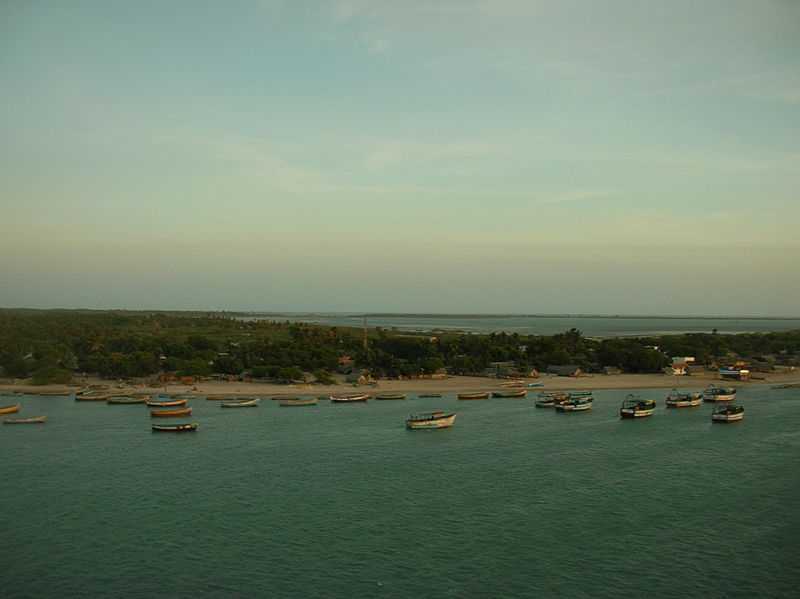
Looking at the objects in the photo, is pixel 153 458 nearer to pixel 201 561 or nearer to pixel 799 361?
pixel 201 561

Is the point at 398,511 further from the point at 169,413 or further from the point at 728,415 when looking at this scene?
the point at 728,415

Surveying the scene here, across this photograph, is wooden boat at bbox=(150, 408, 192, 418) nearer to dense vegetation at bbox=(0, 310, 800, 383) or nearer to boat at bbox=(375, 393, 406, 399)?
boat at bbox=(375, 393, 406, 399)

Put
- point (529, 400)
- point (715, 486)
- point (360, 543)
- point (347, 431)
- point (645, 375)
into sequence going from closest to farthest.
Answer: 1. point (360, 543)
2. point (715, 486)
3. point (347, 431)
4. point (529, 400)
5. point (645, 375)

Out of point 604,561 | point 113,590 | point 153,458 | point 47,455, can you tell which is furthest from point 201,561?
point 47,455

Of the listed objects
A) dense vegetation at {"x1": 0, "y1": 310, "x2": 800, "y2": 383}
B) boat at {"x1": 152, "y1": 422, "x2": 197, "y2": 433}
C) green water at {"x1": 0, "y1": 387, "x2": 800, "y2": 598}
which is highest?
dense vegetation at {"x1": 0, "y1": 310, "x2": 800, "y2": 383}

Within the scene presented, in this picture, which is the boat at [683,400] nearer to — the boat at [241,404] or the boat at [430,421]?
the boat at [430,421]

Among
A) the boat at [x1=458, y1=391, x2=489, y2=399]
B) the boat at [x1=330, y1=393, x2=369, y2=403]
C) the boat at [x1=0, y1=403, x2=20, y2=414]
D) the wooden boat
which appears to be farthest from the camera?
the boat at [x1=458, y1=391, x2=489, y2=399]

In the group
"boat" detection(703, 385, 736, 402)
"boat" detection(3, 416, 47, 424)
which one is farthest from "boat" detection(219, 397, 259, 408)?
"boat" detection(703, 385, 736, 402)
